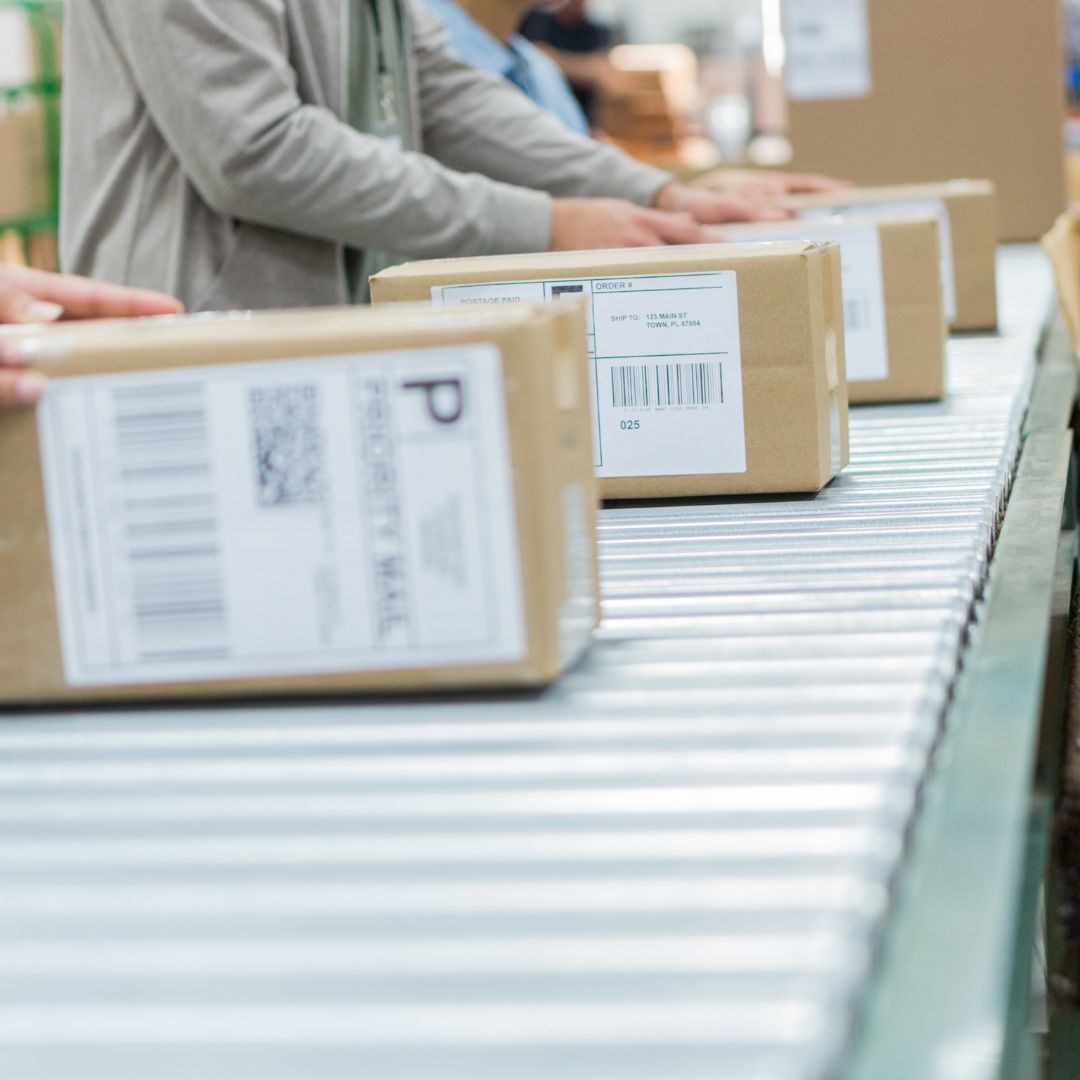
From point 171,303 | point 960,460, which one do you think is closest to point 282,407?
point 171,303

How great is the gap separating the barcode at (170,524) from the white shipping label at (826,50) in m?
2.83

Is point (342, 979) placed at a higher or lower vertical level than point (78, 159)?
lower

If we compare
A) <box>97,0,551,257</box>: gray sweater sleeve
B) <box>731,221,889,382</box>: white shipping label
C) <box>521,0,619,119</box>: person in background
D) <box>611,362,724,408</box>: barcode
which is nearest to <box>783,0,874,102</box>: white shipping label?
<box>97,0,551,257</box>: gray sweater sleeve

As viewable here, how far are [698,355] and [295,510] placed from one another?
1.57ft

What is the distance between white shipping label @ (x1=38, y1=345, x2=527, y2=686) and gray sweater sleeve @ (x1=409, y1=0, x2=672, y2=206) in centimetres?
171

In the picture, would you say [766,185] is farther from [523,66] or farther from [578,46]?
[578,46]

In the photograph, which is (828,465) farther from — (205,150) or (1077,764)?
(205,150)

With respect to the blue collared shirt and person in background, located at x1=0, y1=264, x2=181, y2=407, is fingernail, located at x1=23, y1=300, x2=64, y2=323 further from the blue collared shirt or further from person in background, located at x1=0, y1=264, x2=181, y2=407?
the blue collared shirt

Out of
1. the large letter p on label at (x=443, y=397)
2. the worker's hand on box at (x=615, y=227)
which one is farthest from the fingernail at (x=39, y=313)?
the worker's hand on box at (x=615, y=227)

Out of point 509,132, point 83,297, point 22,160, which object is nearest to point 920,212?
point 509,132

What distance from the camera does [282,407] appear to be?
2.67ft

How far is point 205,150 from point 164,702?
1.11 m

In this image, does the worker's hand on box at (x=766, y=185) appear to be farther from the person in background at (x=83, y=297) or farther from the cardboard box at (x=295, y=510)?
the cardboard box at (x=295, y=510)

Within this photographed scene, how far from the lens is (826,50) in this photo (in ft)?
11.2
